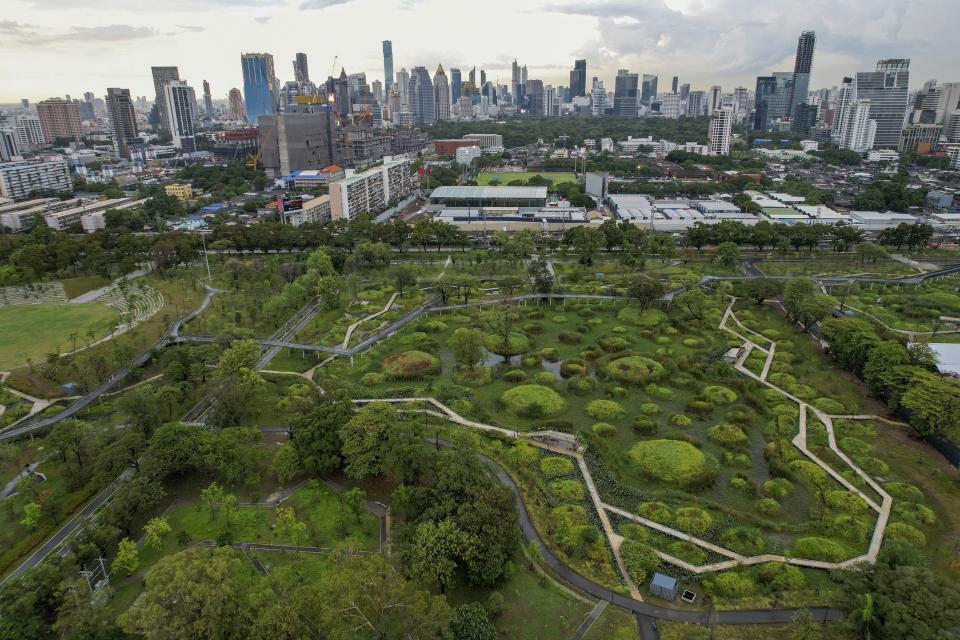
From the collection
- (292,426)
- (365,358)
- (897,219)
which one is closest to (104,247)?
(365,358)

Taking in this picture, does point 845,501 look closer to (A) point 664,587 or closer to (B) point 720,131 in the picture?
(A) point 664,587

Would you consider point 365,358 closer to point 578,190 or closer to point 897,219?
point 578,190

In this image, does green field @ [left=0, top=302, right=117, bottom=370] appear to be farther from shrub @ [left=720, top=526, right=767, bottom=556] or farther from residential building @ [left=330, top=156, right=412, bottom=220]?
shrub @ [left=720, top=526, right=767, bottom=556]

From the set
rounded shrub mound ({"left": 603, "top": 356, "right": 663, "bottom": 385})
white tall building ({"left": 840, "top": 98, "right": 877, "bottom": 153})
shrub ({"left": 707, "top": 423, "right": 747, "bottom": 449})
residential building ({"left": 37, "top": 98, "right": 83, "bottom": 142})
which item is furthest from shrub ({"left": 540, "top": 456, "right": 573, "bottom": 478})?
residential building ({"left": 37, "top": 98, "right": 83, "bottom": 142})

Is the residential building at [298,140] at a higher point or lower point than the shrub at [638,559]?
higher

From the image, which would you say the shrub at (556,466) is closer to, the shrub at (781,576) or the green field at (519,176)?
the shrub at (781,576)

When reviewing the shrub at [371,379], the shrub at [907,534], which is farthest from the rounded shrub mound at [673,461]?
the shrub at [371,379]
